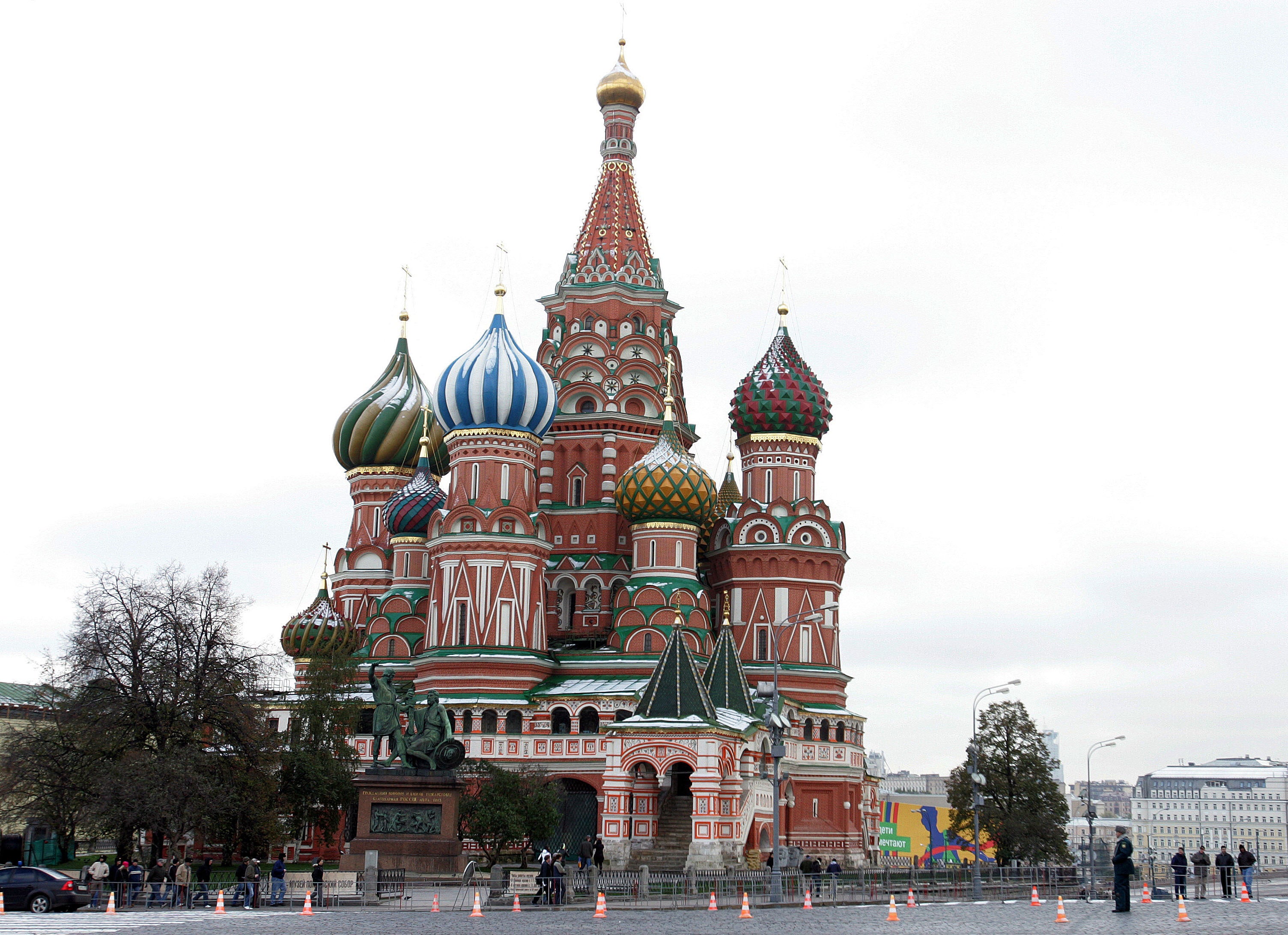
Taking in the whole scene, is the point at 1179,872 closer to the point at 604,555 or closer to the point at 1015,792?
the point at 1015,792

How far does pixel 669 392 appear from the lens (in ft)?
185

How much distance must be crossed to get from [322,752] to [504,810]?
6526 millimetres

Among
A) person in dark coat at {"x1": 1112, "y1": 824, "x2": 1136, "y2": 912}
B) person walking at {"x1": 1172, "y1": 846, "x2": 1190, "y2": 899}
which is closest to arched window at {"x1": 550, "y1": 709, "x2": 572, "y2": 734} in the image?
person walking at {"x1": 1172, "y1": 846, "x2": 1190, "y2": 899}

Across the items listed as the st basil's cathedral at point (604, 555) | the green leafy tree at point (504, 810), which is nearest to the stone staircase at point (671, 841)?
the st basil's cathedral at point (604, 555)

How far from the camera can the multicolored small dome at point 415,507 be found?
56312 mm

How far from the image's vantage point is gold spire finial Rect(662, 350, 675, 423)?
181 ft

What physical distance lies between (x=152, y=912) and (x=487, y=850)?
52.6 feet

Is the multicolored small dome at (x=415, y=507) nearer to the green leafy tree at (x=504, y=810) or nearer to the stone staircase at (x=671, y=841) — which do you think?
the green leafy tree at (x=504, y=810)

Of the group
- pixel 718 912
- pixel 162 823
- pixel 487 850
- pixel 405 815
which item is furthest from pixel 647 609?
pixel 718 912

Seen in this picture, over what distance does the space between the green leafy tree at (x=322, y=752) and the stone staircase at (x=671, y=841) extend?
9180 mm

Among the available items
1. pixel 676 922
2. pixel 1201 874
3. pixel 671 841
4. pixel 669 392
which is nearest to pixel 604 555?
pixel 669 392

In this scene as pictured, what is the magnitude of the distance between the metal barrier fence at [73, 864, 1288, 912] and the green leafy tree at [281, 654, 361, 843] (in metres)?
7.02

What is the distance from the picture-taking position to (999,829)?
A: 160ft

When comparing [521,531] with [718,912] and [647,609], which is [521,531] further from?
[718,912]
